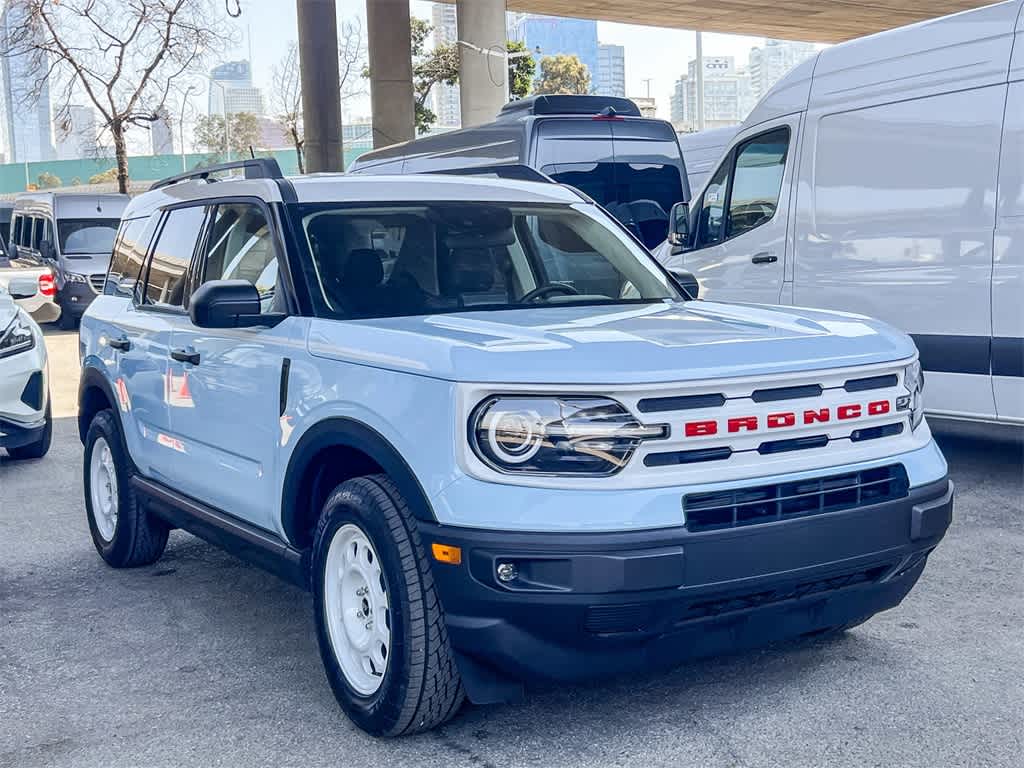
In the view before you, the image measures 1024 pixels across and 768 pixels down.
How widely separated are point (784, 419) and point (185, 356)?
8.04 feet

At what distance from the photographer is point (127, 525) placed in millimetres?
5785

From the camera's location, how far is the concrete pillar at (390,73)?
3078 centimetres

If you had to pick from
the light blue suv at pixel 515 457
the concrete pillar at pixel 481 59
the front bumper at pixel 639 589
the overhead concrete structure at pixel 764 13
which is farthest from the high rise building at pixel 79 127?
the front bumper at pixel 639 589

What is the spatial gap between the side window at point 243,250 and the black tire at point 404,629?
1.13 metres

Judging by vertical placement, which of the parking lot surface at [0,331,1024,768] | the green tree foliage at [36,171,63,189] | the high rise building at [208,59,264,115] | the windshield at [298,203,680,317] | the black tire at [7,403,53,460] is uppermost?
the high rise building at [208,59,264,115]

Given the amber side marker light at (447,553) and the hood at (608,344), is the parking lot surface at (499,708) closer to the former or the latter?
the amber side marker light at (447,553)

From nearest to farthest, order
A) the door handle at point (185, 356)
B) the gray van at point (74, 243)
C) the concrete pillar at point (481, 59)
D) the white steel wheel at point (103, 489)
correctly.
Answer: the door handle at point (185, 356) < the white steel wheel at point (103, 489) < the gray van at point (74, 243) < the concrete pillar at point (481, 59)

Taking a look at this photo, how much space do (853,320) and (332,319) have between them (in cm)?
171

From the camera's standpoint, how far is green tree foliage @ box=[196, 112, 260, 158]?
63322 millimetres

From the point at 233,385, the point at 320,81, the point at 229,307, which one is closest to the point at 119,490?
the point at 233,385

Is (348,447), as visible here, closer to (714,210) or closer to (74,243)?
(714,210)

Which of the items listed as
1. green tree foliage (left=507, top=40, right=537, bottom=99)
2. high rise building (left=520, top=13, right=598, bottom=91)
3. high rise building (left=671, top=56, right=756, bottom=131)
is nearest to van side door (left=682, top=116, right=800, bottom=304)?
green tree foliage (left=507, top=40, right=537, bottom=99)

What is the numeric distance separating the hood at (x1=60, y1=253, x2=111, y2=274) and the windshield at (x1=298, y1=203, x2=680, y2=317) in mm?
17388

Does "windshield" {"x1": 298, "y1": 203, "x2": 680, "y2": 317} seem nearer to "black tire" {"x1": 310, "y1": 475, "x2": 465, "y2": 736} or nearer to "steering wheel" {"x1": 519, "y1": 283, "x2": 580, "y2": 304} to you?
"steering wheel" {"x1": 519, "y1": 283, "x2": 580, "y2": 304}
